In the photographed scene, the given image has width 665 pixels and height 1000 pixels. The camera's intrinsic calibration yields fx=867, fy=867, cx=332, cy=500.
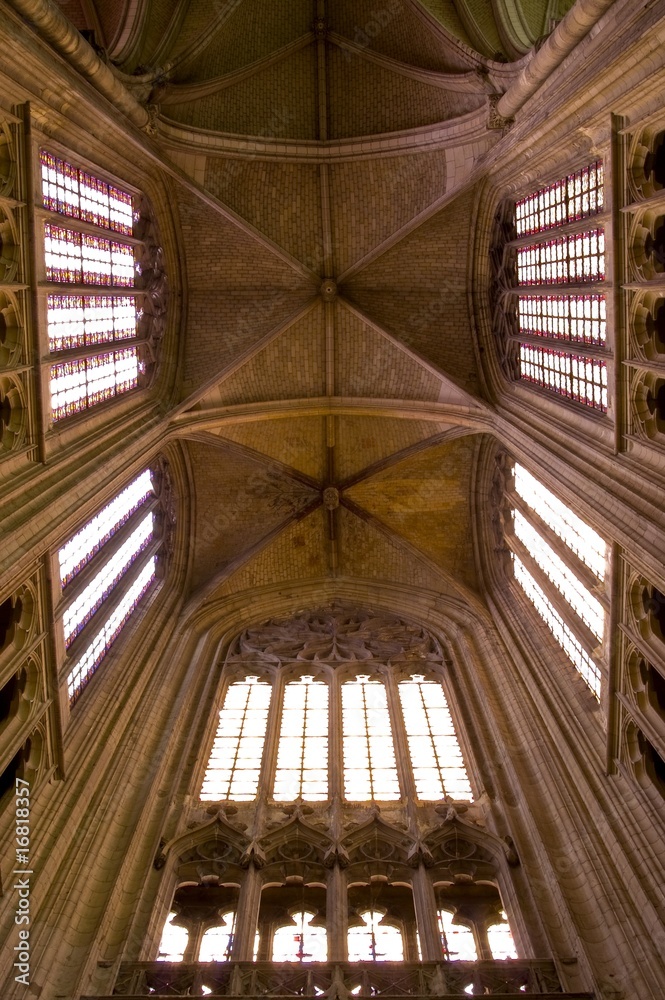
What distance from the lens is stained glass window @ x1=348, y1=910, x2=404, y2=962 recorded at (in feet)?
32.5

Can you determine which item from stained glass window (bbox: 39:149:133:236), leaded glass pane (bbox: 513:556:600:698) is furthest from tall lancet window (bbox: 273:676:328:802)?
stained glass window (bbox: 39:149:133:236)

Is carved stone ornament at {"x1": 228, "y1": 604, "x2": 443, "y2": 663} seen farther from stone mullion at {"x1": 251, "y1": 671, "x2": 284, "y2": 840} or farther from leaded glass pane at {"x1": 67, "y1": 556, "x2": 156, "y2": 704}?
leaded glass pane at {"x1": 67, "y1": 556, "x2": 156, "y2": 704}

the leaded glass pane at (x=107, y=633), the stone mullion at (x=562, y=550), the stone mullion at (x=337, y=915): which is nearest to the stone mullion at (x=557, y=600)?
the stone mullion at (x=562, y=550)

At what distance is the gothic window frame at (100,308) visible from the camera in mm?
11406

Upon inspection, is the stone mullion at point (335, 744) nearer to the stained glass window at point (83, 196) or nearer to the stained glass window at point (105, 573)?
the stained glass window at point (105, 573)

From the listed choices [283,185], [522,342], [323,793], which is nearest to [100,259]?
[283,185]

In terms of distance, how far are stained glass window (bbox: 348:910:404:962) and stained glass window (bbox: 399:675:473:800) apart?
250 centimetres

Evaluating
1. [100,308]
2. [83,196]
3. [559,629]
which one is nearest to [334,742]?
[559,629]

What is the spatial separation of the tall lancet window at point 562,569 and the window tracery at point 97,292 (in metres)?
7.82

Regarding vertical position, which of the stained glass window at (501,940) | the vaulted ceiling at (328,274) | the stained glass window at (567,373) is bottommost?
the stained glass window at (501,940)

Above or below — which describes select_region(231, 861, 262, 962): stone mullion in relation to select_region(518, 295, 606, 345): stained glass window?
below

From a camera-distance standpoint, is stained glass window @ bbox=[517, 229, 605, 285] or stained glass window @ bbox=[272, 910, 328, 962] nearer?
stained glass window @ bbox=[272, 910, 328, 962]

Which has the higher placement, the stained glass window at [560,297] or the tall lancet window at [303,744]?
the stained glass window at [560,297]

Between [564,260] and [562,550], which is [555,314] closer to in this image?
[564,260]
